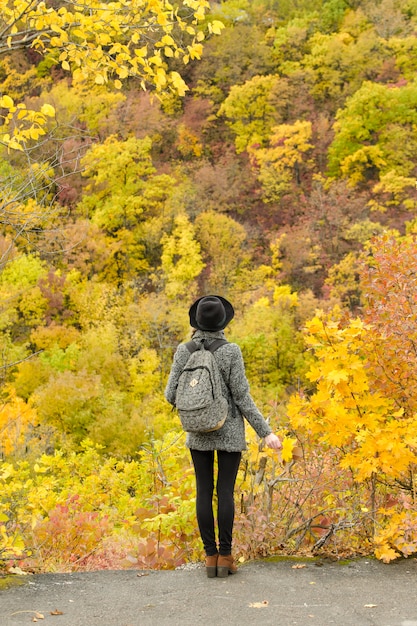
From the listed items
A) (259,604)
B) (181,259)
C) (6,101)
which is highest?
(181,259)

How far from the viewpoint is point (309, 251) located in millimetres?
38844

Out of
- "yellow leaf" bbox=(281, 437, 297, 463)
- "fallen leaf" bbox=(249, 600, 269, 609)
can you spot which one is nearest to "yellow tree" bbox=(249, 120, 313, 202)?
"yellow leaf" bbox=(281, 437, 297, 463)

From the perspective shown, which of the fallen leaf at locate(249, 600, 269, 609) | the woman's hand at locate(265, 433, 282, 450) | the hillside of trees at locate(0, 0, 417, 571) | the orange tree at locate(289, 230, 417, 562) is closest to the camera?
the fallen leaf at locate(249, 600, 269, 609)

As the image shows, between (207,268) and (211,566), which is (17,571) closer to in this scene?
(211,566)

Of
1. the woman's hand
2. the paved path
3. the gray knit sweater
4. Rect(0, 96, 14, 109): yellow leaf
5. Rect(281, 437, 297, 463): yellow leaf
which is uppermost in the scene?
Rect(0, 96, 14, 109): yellow leaf

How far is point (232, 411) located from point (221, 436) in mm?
151

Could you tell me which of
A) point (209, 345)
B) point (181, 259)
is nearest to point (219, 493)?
point (209, 345)

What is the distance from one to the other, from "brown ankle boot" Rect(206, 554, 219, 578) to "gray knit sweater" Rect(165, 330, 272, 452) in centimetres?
66

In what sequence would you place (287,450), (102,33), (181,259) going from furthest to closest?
(181,259) < (287,450) < (102,33)

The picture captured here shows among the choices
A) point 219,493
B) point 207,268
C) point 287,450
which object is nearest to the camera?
point 219,493

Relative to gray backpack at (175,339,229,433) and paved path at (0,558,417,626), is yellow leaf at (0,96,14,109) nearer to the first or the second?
gray backpack at (175,339,229,433)

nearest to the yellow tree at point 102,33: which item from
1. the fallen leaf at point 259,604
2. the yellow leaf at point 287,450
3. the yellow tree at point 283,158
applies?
the yellow leaf at point 287,450

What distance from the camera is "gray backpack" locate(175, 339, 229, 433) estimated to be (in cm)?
342

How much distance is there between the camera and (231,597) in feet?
11.2
